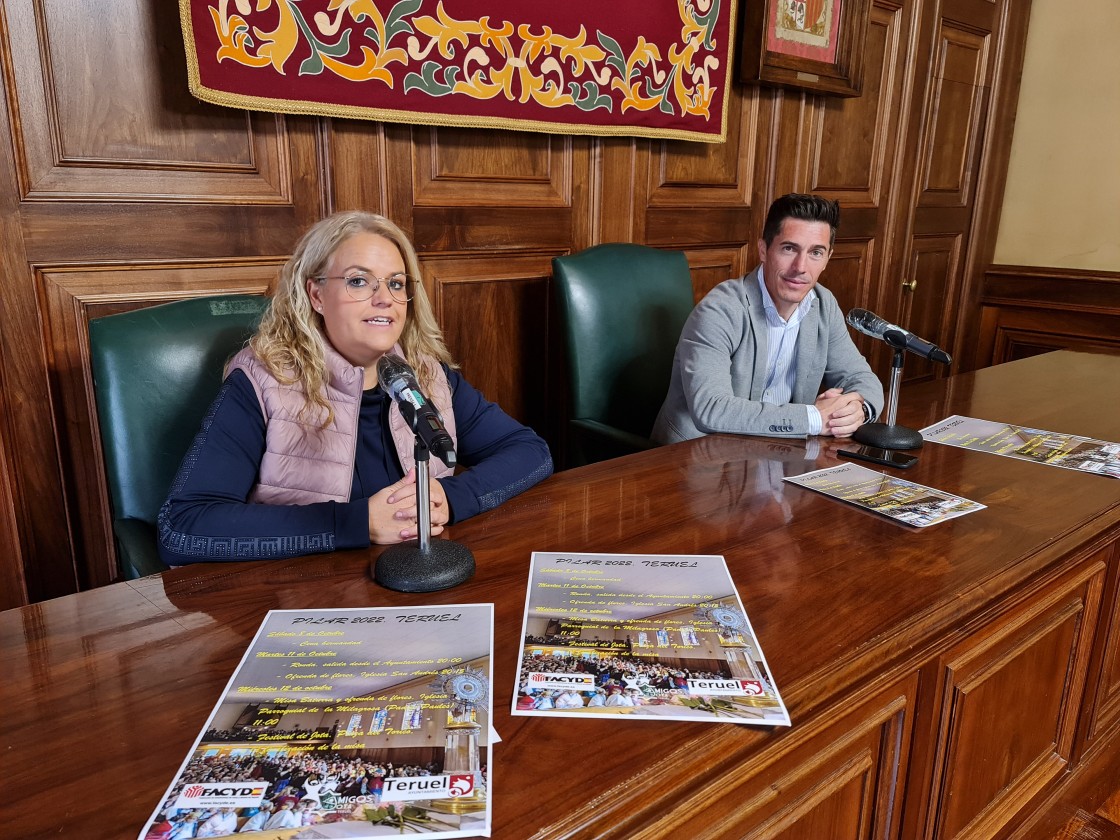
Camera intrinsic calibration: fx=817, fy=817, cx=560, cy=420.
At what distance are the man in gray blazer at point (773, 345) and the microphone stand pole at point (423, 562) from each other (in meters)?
0.85

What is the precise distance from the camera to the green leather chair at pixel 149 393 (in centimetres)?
136

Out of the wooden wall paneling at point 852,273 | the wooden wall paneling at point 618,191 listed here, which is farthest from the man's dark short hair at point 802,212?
the wooden wall paneling at point 852,273

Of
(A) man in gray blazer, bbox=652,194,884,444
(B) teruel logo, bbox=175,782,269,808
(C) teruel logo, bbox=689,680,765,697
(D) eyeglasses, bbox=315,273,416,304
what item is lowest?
(C) teruel logo, bbox=689,680,765,697

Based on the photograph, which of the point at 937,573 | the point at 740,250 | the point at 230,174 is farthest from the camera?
the point at 740,250

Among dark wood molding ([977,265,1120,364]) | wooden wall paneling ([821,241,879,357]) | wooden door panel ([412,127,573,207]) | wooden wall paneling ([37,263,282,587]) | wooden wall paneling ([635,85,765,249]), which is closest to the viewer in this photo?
wooden wall paneling ([37,263,282,587])

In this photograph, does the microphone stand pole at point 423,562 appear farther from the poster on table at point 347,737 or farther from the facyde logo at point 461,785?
the facyde logo at point 461,785

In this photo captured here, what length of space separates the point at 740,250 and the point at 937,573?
1987mm

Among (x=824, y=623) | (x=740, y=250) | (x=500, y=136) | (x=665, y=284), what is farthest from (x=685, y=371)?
(x=740, y=250)

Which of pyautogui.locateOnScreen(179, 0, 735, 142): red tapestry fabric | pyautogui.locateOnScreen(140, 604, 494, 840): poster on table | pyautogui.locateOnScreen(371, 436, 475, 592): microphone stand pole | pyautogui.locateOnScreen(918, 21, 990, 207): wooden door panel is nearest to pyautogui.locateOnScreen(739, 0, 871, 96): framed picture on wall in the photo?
pyautogui.locateOnScreen(179, 0, 735, 142): red tapestry fabric

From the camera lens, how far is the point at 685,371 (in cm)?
186

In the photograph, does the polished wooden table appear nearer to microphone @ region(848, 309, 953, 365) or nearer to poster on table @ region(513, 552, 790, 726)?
poster on table @ region(513, 552, 790, 726)

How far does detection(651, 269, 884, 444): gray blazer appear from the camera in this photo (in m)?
1.72

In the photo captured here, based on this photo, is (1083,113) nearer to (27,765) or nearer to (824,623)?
(824,623)

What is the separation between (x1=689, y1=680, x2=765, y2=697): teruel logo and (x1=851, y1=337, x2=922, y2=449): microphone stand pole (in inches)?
35.8
